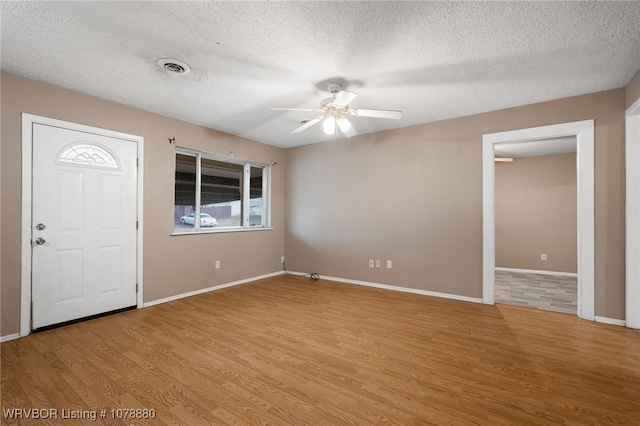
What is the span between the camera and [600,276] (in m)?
3.00

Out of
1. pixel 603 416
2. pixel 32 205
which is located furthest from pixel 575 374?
pixel 32 205

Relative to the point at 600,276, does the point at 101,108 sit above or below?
above

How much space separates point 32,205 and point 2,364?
1.43 metres

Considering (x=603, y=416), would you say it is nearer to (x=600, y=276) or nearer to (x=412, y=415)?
(x=412, y=415)

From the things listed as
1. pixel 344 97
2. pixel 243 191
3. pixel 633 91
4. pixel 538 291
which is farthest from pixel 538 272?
pixel 243 191

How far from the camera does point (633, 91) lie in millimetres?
2705

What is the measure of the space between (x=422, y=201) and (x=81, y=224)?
434 cm

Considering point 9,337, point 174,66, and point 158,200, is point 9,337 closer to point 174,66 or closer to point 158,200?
point 158,200

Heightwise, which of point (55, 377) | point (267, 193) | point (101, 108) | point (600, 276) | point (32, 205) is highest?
point (101, 108)

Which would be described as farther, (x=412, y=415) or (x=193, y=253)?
(x=193, y=253)

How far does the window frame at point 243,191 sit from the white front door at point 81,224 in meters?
0.65

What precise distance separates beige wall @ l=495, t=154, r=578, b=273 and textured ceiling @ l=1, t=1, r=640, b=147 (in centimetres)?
315

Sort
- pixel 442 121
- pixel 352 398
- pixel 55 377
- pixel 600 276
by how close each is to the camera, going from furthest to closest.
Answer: pixel 442 121, pixel 600 276, pixel 55 377, pixel 352 398

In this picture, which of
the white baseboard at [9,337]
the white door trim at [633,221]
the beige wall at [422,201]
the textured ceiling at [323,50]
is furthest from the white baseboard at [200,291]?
the white door trim at [633,221]
